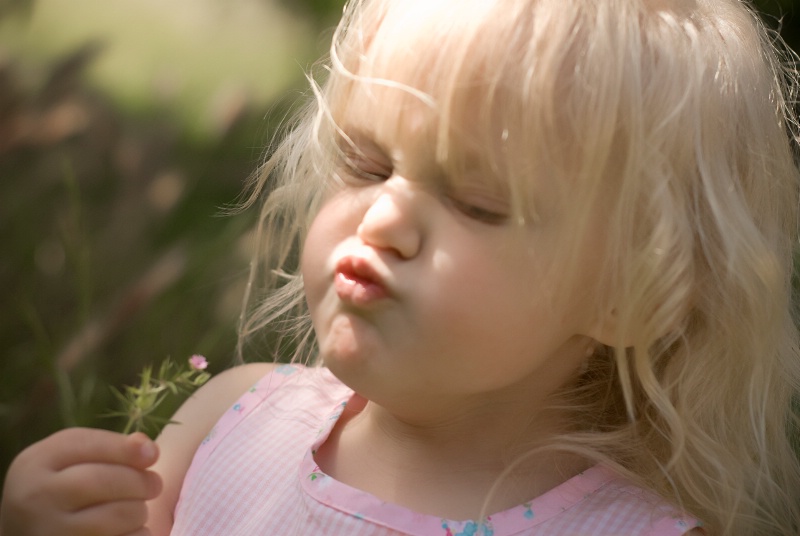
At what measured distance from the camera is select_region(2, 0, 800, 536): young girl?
0.99 meters

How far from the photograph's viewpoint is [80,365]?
1.67 m

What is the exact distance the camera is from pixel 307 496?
3.91 feet

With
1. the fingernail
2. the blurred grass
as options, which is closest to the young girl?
the fingernail

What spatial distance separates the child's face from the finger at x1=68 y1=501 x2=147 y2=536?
0.24m

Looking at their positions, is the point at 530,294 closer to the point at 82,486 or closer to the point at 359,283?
the point at 359,283

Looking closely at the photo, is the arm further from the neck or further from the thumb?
the neck

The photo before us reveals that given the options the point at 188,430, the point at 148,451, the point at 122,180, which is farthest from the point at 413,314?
the point at 122,180

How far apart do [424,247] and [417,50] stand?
0.19 metres

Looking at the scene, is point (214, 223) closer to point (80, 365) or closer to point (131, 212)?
point (131, 212)

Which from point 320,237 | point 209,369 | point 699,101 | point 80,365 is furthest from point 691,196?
point 80,365

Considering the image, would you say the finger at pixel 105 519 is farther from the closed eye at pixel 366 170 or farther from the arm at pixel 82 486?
the closed eye at pixel 366 170

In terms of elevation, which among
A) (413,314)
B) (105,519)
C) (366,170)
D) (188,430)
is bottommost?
(188,430)

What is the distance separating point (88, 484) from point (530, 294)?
451mm

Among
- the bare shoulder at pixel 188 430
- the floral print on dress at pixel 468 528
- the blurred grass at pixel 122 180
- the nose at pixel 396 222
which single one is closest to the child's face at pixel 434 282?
the nose at pixel 396 222
